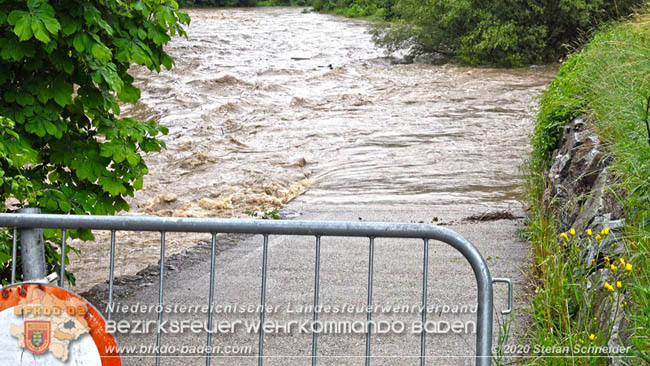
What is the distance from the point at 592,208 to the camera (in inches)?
217

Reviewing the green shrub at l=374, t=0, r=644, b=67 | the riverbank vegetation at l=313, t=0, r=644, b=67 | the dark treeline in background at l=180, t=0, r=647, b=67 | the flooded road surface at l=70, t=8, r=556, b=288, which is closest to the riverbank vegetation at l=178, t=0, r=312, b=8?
the flooded road surface at l=70, t=8, r=556, b=288

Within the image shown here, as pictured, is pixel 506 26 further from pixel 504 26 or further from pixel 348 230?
pixel 348 230

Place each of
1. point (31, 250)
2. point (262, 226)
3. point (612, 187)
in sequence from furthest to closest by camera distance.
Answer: point (612, 187)
point (31, 250)
point (262, 226)

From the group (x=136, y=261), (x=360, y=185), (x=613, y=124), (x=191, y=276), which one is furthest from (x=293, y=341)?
(x=360, y=185)

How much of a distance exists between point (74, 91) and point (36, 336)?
3.36 metres

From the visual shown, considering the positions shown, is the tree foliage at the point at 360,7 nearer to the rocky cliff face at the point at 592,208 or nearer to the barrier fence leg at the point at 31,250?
the rocky cliff face at the point at 592,208

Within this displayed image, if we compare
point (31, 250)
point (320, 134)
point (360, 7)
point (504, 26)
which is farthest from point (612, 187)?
point (360, 7)

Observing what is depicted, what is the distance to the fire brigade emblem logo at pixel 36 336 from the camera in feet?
9.11

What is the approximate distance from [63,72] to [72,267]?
141 inches

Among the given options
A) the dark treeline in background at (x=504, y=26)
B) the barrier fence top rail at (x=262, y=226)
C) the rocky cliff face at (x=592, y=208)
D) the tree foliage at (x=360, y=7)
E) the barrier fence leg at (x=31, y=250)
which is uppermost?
the tree foliage at (x=360, y=7)

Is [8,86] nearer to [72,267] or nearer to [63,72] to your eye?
[63,72]

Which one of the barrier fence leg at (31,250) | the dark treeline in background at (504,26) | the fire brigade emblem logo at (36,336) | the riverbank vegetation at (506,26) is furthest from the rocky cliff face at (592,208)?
the riverbank vegetation at (506,26)

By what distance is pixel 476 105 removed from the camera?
19.7m

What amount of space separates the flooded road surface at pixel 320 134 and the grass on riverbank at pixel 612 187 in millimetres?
2426
